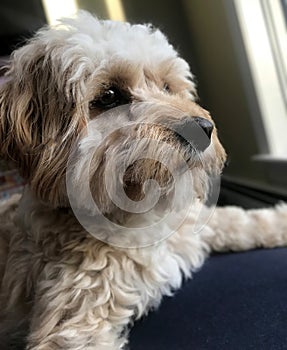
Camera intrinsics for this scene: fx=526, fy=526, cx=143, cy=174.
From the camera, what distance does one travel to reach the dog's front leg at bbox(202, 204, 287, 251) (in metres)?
0.99

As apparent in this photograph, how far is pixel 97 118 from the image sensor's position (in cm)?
75

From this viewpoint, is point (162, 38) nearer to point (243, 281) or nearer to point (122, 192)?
point (122, 192)

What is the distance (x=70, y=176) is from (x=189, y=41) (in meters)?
1.05

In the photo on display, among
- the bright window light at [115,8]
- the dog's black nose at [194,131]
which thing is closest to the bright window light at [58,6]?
the bright window light at [115,8]

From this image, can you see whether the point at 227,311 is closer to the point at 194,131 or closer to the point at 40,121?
the point at 194,131

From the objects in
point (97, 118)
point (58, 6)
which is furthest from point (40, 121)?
point (58, 6)

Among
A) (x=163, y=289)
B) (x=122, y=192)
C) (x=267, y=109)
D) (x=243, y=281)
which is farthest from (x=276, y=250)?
(x=267, y=109)

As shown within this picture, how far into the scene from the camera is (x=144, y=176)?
2.29 ft

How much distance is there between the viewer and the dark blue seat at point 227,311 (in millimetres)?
720

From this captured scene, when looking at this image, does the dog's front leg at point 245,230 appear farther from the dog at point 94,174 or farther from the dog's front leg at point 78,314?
the dog's front leg at point 78,314

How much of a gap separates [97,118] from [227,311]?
35cm

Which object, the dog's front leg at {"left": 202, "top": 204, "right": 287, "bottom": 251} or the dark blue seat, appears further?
the dog's front leg at {"left": 202, "top": 204, "right": 287, "bottom": 251}

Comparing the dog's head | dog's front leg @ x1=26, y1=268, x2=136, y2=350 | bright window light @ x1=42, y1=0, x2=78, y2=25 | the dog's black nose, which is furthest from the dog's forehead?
bright window light @ x1=42, y1=0, x2=78, y2=25

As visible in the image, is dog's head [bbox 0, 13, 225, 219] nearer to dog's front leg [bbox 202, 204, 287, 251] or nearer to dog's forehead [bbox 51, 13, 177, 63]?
dog's forehead [bbox 51, 13, 177, 63]
